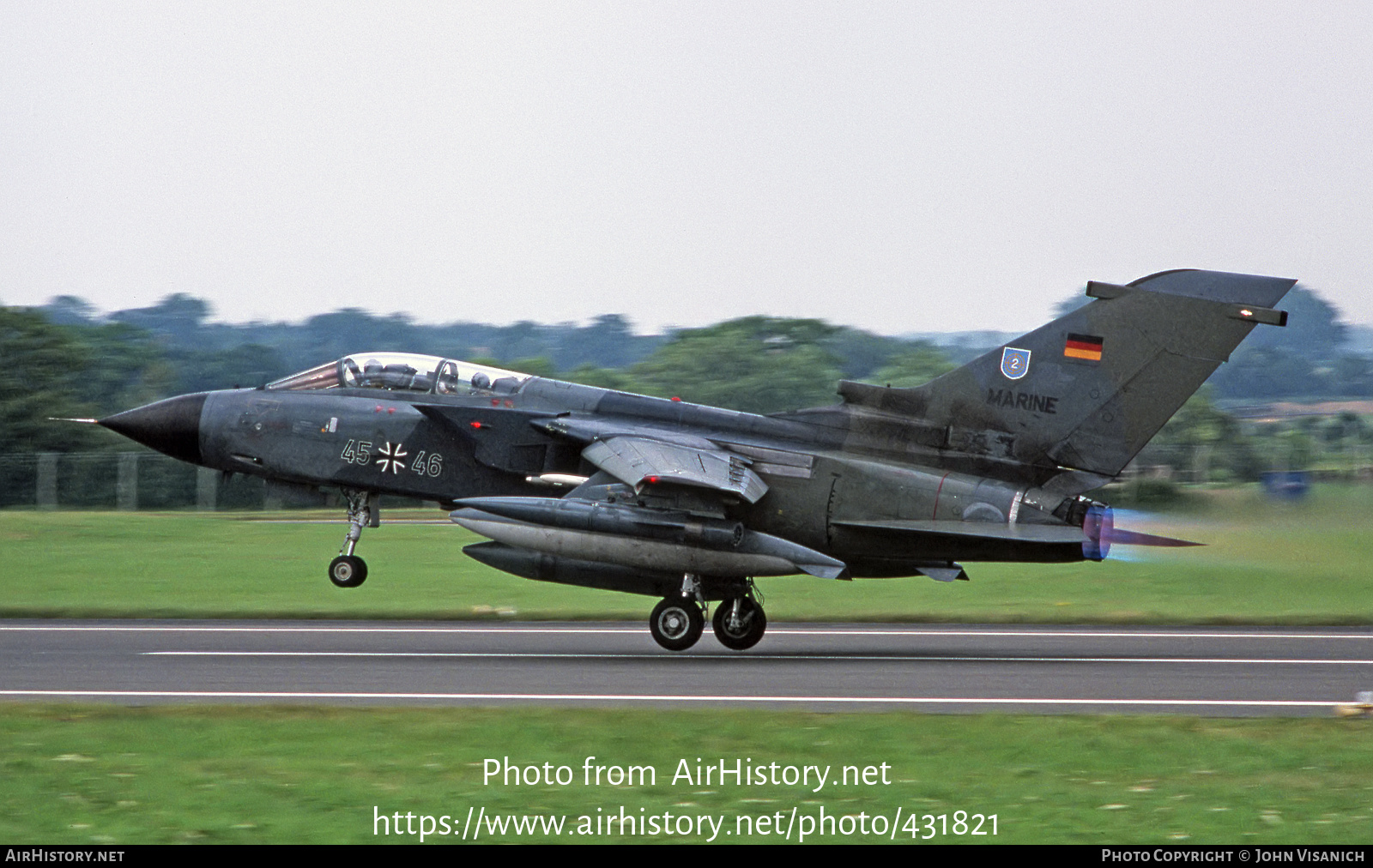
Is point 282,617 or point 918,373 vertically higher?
point 918,373

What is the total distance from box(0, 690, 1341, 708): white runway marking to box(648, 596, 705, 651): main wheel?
3376mm

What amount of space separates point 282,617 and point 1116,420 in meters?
11.2

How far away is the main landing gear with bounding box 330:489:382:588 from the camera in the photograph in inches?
725

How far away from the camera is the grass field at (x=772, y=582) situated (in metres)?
18.3

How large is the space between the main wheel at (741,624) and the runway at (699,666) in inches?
8.1

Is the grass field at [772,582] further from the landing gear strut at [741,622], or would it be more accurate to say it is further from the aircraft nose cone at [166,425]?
the landing gear strut at [741,622]

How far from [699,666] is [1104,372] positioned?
5.47m

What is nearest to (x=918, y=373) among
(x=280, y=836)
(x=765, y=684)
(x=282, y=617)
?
(x=282, y=617)

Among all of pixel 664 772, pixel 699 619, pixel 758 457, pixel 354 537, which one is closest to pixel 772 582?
pixel 758 457

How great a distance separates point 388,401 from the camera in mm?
18781

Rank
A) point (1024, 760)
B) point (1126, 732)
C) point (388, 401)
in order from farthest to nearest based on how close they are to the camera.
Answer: point (388, 401)
point (1126, 732)
point (1024, 760)

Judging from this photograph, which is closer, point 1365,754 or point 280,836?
point 280,836

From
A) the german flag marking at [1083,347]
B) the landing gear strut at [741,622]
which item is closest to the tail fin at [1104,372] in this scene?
the german flag marking at [1083,347]

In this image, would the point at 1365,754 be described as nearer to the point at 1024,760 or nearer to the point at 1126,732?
the point at 1126,732
